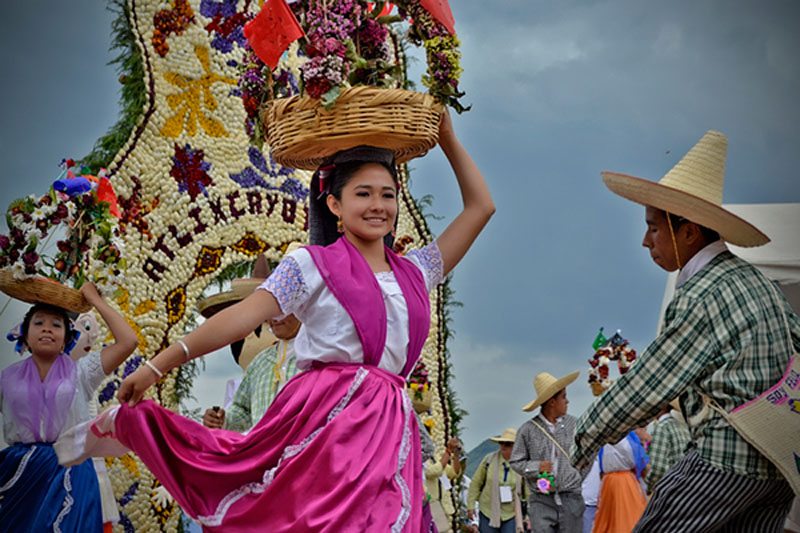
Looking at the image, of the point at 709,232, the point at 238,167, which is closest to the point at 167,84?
the point at 238,167

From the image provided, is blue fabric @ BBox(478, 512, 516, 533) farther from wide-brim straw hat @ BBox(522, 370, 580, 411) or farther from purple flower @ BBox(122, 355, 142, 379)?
purple flower @ BBox(122, 355, 142, 379)

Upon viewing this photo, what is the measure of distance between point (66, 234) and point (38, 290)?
45cm

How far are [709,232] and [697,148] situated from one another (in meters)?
0.38

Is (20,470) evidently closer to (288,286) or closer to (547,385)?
(288,286)

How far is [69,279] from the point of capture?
5738 mm

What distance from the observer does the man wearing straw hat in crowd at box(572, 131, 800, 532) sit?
3365mm

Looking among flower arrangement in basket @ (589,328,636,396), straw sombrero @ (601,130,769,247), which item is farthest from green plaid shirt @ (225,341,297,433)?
flower arrangement in basket @ (589,328,636,396)

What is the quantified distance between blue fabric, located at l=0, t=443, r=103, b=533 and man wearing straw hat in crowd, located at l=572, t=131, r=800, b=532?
124 inches

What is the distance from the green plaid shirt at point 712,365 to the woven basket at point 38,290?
3.34 m

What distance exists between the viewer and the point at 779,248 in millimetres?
6809

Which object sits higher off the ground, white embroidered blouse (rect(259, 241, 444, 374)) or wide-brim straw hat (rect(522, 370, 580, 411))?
wide-brim straw hat (rect(522, 370, 580, 411))

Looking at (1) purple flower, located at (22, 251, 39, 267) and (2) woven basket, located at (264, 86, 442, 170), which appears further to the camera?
(1) purple flower, located at (22, 251, 39, 267)

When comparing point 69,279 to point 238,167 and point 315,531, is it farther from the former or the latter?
point 315,531

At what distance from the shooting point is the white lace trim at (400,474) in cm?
299
